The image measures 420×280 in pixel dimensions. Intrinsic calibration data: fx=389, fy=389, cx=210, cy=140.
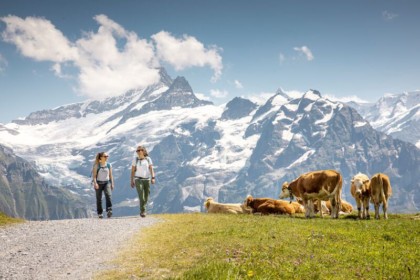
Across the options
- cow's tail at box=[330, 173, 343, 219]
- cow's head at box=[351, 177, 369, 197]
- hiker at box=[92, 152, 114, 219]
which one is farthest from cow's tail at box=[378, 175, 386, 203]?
hiker at box=[92, 152, 114, 219]

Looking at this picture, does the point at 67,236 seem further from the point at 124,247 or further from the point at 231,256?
the point at 231,256

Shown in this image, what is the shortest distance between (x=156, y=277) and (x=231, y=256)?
2.79 m

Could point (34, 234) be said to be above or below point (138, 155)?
below

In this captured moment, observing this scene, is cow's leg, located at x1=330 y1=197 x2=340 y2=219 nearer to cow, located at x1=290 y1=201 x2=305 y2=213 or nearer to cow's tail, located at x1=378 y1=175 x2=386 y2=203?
cow's tail, located at x1=378 y1=175 x2=386 y2=203

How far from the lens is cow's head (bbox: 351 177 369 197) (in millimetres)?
27644

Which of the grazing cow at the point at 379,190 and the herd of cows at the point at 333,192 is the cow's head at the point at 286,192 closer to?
the herd of cows at the point at 333,192

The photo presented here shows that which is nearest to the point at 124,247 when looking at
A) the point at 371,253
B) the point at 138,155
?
the point at 371,253

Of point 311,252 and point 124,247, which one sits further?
point 124,247

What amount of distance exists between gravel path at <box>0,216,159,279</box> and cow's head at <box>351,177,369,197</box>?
14879mm

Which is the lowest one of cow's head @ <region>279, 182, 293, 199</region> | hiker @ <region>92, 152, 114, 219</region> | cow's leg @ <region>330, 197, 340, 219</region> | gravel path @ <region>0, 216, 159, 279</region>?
gravel path @ <region>0, 216, 159, 279</region>

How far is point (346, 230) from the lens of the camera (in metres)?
18.5

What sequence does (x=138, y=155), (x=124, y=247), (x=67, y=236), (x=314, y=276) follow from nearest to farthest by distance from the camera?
1. (x=314, y=276)
2. (x=124, y=247)
3. (x=67, y=236)
4. (x=138, y=155)

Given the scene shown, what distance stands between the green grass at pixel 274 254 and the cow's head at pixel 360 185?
7.81 meters

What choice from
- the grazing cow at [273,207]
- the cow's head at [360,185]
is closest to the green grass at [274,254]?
the cow's head at [360,185]
